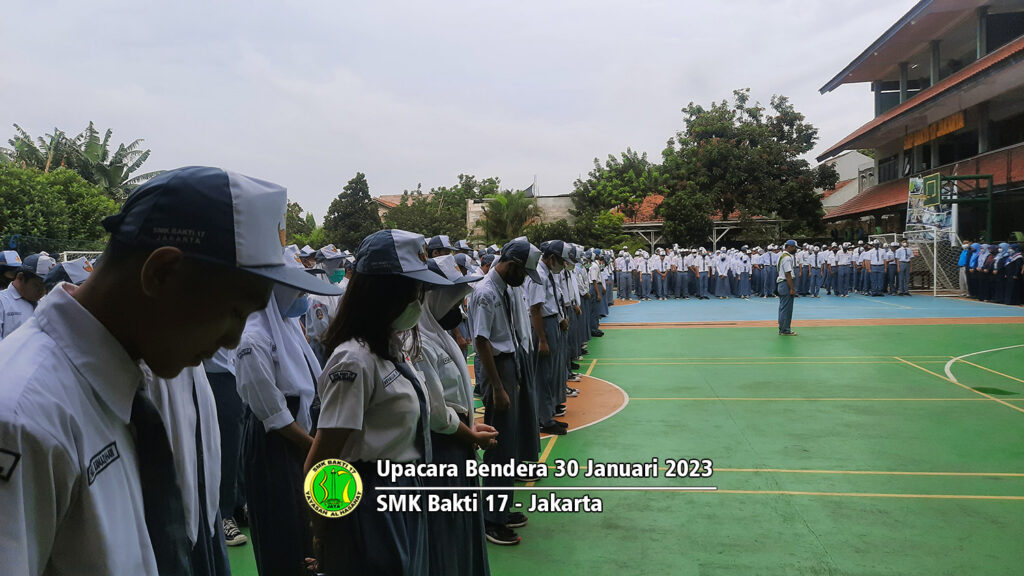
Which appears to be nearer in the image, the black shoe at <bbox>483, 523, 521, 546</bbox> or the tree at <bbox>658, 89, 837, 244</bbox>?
the black shoe at <bbox>483, 523, 521, 546</bbox>

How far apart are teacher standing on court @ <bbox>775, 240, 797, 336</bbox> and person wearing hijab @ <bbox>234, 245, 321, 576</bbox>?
11.2m

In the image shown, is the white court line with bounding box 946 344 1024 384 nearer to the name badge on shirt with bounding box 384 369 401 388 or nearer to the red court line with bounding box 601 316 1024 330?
the red court line with bounding box 601 316 1024 330

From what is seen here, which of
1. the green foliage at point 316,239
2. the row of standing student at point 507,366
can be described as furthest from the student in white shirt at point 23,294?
the green foliage at point 316,239

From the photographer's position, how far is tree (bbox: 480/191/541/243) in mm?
32719

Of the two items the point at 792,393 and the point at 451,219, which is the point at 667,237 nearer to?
the point at 451,219

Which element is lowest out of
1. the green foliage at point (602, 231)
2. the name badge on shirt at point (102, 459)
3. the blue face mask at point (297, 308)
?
the name badge on shirt at point (102, 459)

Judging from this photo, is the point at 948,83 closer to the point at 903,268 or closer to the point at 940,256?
the point at 940,256

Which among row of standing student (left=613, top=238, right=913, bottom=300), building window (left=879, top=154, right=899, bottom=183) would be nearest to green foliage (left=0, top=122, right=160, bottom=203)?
row of standing student (left=613, top=238, right=913, bottom=300)

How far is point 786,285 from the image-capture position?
12617mm

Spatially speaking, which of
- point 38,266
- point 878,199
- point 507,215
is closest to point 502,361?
point 38,266

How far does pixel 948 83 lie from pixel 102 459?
91.1ft

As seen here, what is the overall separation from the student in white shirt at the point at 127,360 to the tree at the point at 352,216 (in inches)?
1313

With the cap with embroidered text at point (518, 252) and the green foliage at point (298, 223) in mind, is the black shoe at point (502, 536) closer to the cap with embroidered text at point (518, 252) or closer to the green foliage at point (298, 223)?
the cap with embroidered text at point (518, 252)

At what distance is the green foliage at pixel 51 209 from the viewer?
53.9 feet
